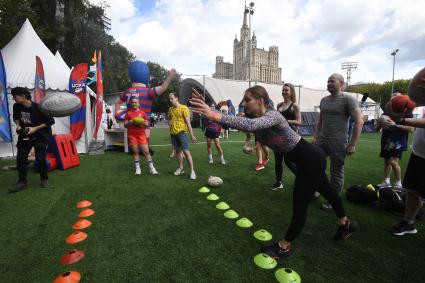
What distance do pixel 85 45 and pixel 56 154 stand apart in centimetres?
2259

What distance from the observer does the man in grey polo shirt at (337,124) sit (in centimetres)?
361

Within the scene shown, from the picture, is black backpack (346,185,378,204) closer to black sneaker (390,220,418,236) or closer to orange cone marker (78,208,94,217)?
black sneaker (390,220,418,236)

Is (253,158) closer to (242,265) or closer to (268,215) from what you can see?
(268,215)

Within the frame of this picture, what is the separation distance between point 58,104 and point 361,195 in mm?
6512

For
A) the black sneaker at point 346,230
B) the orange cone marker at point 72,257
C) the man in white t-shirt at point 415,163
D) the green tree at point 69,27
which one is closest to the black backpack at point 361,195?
the man in white t-shirt at point 415,163

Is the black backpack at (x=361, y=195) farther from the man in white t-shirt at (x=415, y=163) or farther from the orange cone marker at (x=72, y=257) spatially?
the orange cone marker at (x=72, y=257)

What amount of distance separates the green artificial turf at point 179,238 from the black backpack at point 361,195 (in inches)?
5.4

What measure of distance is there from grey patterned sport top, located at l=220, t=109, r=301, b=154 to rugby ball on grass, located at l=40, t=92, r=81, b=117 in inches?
185

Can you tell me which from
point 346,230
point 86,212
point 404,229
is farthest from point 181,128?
point 404,229

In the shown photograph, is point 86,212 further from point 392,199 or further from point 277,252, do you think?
point 392,199

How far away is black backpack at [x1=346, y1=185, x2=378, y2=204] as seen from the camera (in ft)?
14.2

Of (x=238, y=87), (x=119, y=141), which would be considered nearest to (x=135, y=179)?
(x=119, y=141)

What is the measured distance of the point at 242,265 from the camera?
260 centimetres

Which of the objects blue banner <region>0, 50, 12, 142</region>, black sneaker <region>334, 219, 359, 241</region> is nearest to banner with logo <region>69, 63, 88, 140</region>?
blue banner <region>0, 50, 12, 142</region>
